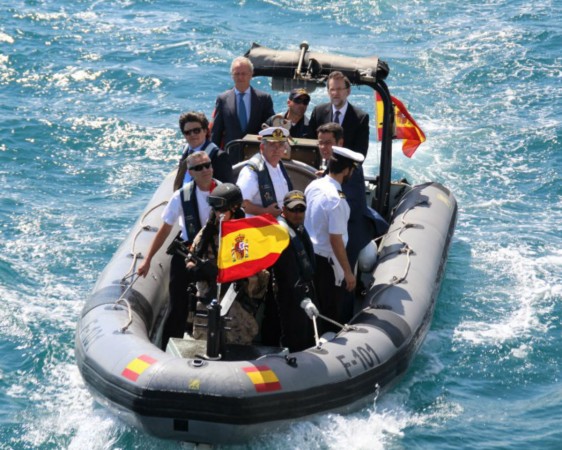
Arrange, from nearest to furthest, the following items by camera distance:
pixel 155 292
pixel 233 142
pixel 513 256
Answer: pixel 155 292
pixel 233 142
pixel 513 256

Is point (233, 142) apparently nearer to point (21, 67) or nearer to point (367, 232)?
point (367, 232)

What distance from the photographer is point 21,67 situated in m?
18.2

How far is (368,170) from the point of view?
539 inches

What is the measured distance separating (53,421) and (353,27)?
1414 cm

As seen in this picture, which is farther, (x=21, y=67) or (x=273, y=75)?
(x=21, y=67)

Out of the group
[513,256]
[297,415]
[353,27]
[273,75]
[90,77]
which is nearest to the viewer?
[297,415]

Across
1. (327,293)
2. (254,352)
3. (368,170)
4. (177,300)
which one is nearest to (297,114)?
(327,293)

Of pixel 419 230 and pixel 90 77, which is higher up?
pixel 419 230

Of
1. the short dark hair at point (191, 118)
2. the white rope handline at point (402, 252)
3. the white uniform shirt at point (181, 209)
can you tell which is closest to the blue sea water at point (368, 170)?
the white rope handline at point (402, 252)

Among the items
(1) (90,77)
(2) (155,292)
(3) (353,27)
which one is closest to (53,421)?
(2) (155,292)

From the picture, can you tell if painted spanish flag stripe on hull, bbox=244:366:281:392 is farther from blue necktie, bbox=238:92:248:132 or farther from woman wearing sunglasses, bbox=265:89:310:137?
blue necktie, bbox=238:92:248:132

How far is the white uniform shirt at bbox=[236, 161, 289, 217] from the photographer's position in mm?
7914

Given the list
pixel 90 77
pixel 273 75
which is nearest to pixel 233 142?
pixel 273 75

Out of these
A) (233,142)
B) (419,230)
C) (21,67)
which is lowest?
(21,67)
